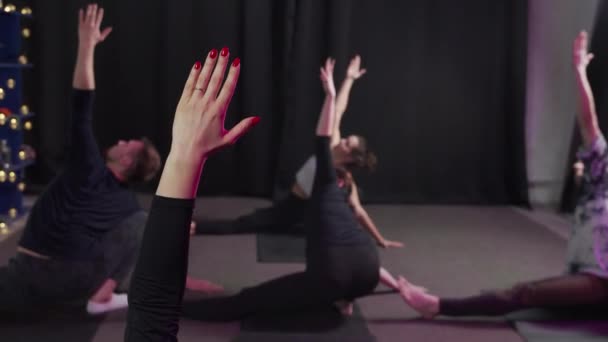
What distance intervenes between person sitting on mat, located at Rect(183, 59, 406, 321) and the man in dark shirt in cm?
38

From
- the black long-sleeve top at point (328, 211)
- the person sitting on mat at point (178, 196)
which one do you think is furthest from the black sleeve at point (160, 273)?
the black long-sleeve top at point (328, 211)

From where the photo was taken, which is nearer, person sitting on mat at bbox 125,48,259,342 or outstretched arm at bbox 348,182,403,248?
person sitting on mat at bbox 125,48,259,342

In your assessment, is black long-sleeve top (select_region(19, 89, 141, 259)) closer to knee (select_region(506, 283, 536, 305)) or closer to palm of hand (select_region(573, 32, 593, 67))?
knee (select_region(506, 283, 536, 305))

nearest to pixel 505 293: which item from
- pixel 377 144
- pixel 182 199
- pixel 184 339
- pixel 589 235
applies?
pixel 589 235

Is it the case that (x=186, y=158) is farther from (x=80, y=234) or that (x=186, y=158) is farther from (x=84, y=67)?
(x=80, y=234)

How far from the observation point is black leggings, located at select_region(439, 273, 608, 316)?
2.75m

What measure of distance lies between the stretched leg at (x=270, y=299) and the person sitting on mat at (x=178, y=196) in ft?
5.67

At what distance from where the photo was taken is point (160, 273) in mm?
962

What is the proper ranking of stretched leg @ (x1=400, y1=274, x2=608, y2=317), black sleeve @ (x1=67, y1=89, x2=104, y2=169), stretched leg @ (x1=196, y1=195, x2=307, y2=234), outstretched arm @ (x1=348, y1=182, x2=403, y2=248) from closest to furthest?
black sleeve @ (x1=67, y1=89, x2=104, y2=169) < stretched leg @ (x1=400, y1=274, x2=608, y2=317) < outstretched arm @ (x1=348, y1=182, x2=403, y2=248) < stretched leg @ (x1=196, y1=195, x2=307, y2=234)

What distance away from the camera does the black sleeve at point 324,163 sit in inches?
107

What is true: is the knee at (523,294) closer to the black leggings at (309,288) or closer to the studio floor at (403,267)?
the studio floor at (403,267)

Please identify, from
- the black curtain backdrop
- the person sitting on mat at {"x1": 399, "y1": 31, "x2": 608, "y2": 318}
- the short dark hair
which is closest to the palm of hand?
the person sitting on mat at {"x1": 399, "y1": 31, "x2": 608, "y2": 318}

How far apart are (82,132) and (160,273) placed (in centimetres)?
157

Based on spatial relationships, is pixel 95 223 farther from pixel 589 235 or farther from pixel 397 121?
pixel 397 121
